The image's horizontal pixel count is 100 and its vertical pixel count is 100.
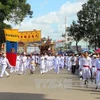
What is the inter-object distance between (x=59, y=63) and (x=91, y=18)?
22052mm

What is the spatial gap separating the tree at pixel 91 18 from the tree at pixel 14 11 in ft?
59.1

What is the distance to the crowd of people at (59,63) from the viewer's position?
17.5m

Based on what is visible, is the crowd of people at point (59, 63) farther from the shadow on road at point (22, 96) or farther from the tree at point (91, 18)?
the tree at point (91, 18)

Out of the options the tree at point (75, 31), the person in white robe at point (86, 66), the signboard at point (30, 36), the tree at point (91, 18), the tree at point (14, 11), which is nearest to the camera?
the person in white robe at point (86, 66)

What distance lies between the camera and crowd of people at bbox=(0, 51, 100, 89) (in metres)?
17.5

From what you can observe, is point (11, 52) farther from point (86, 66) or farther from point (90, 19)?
point (90, 19)

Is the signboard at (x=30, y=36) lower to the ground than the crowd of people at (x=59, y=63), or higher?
higher

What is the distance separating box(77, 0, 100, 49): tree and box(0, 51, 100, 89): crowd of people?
53.2 feet

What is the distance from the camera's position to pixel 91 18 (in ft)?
188

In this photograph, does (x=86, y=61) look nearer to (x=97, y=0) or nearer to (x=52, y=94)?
(x=52, y=94)

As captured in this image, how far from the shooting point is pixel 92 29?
5662 cm

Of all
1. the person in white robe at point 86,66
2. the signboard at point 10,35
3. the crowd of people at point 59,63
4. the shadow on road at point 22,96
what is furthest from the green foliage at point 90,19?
the shadow on road at point 22,96

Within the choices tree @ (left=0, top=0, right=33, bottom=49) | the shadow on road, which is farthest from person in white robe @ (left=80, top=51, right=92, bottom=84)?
tree @ (left=0, top=0, right=33, bottom=49)

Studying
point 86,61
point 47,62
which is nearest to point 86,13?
point 47,62
